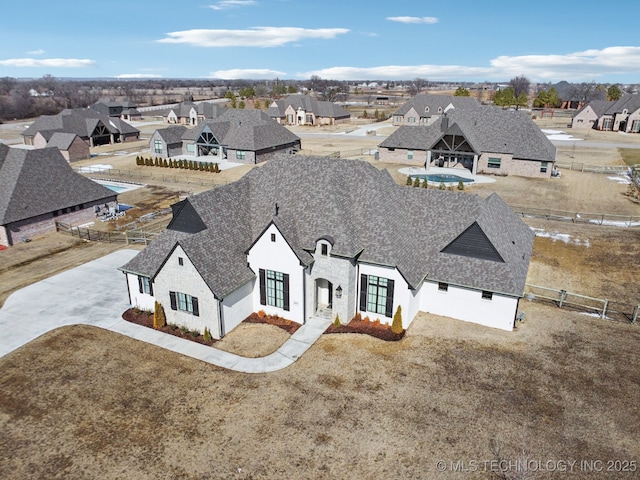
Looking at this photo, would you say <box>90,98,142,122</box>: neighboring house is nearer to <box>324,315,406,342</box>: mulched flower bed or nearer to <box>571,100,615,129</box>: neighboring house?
<box>324,315,406,342</box>: mulched flower bed

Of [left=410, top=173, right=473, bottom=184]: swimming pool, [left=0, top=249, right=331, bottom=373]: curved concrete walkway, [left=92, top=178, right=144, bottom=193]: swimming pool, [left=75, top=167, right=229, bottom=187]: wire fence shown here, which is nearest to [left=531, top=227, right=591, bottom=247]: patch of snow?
[left=410, top=173, right=473, bottom=184]: swimming pool

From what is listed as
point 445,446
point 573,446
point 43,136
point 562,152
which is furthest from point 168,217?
point 562,152

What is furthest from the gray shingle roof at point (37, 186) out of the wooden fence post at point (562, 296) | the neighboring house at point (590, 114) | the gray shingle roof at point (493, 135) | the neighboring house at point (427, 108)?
the neighboring house at point (590, 114)

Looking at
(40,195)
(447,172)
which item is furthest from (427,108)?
(40,195)

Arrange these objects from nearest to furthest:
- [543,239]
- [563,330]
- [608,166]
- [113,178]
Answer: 1. [563,330]
2. [543,239]
3. [113,178]
4. [608,166]

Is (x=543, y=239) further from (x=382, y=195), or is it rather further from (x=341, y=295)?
(x=341, y=295)

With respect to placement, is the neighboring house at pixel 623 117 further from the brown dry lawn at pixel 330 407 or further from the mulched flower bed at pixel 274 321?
the mulched flower bed at pixel 274 321

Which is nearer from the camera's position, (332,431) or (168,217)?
(332,431)
